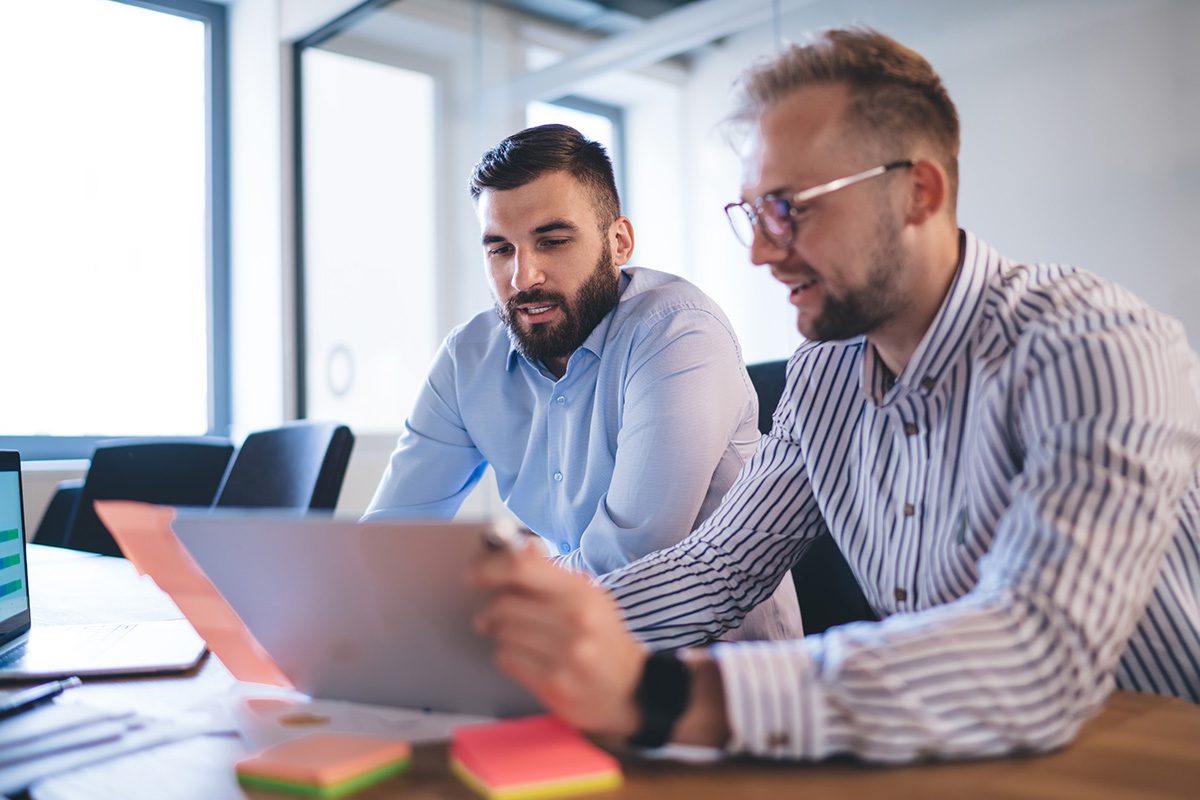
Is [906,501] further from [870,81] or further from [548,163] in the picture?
[548,163]

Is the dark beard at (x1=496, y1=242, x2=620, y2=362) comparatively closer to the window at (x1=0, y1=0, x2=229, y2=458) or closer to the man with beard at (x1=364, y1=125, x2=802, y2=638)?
the man with beard at (x1=364, y1=125, x2=802, y2=638)

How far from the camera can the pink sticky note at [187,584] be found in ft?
2.74

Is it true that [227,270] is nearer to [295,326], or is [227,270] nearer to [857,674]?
[295,326]

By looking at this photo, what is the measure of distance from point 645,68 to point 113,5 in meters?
2.58

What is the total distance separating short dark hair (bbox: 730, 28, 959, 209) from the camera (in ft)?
3.40

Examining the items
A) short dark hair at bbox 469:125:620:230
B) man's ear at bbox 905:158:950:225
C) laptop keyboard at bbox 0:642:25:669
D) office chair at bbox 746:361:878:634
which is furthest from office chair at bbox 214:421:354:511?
A: man's ear at bbox 905:158:950:225

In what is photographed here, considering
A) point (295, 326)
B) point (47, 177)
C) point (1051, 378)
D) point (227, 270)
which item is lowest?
point (1051, 378)

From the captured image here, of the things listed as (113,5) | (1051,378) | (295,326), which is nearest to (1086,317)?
(1051,378)

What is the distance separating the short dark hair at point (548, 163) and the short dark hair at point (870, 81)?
82cm

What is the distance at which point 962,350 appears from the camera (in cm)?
103

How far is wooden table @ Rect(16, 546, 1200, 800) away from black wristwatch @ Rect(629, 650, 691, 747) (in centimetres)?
2

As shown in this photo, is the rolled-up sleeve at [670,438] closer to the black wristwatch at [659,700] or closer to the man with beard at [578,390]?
the man with beard at [578,390]

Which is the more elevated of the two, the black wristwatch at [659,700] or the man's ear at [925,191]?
the man's ear at [925,191]

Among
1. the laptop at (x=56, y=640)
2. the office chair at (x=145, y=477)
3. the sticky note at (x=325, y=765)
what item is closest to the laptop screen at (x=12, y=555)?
the laptop at (x=56, y=640)
